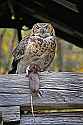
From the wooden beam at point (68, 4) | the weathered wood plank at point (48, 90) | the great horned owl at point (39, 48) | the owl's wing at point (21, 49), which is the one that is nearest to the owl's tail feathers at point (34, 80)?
the weathered wood plank at point (48, 90)

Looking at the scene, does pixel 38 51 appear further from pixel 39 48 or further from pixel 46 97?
pixel 46 97

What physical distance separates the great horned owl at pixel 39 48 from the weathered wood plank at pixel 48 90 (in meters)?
0.44

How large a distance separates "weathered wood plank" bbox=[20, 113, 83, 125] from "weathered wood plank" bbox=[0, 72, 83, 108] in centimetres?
9

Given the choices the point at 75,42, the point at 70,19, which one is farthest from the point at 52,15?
the point at 75,42

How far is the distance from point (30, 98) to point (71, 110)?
1.36 feet

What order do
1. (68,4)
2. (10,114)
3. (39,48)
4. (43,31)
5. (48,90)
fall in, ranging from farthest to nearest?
(68,4)
(43,31)
(39,48)
(48,90)
(10,114)

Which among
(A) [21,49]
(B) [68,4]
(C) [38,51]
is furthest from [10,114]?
(B) [68,4]

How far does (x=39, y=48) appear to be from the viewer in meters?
4.20

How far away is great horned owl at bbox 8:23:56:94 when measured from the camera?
4.21m

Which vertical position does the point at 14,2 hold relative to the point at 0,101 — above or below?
above

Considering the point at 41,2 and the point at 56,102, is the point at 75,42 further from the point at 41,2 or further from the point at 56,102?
the point at 56,102

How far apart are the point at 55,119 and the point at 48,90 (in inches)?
10.2

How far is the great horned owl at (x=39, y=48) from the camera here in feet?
13.8

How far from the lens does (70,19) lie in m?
5.54
